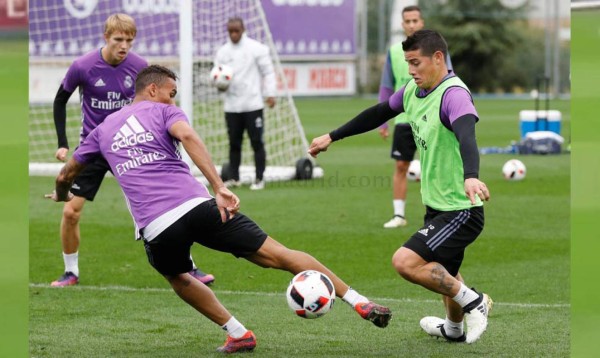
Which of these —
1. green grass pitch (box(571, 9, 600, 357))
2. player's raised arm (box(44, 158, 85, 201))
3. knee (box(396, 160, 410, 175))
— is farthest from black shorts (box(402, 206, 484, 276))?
knee (box(396, 160, 410, 175))

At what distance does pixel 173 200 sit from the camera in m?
6.21

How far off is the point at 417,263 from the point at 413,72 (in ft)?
3.74

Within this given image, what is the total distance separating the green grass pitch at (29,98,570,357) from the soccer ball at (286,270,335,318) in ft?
1.54

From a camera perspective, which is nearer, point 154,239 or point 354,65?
point 154,239

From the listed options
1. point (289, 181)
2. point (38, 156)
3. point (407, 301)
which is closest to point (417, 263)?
point (407, 301)

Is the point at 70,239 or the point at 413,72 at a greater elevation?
the point at 413,72

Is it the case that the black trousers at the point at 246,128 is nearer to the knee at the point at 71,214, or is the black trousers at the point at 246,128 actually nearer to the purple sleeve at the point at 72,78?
the purple sleeve at the point at 72,78

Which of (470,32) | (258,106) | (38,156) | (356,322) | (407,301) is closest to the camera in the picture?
(356,322)

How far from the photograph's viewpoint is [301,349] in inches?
260

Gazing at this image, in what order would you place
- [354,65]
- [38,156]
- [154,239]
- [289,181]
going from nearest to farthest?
[154,239]
[289,181]
[38,156]
[354,65]

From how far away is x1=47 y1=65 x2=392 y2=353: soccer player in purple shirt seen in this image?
6172 millimetres

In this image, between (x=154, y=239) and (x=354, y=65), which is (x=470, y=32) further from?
(x=154, y=239)

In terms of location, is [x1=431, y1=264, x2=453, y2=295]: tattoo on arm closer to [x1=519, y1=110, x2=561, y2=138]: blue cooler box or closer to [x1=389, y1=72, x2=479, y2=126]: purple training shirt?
[x1=389, y1=72, x2=479, y2=126]: purple training shirt

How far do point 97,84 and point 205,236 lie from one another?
3243 mm
